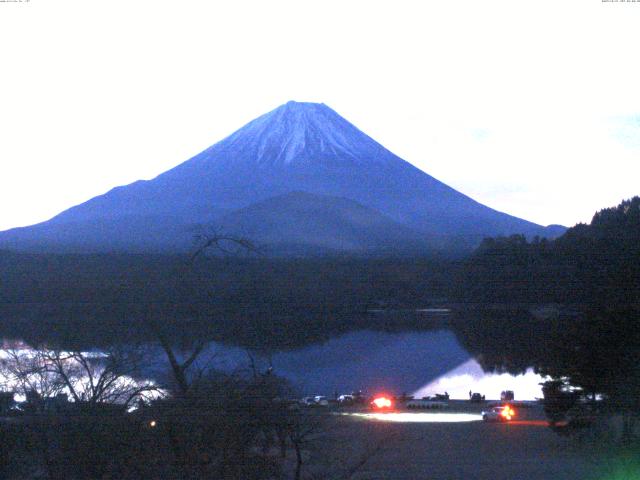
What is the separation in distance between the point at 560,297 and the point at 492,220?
207 centimetres

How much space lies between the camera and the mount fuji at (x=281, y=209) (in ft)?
14.9

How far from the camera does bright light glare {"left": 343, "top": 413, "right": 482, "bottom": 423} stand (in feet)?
13.2

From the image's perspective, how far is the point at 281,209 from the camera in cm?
515

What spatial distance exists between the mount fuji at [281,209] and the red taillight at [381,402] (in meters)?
0.79

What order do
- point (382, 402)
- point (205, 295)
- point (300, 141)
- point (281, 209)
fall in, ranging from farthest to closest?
1. point (300, 141)
2. point (281, 209)
3. point (382, 402)
4. point (205, 295)

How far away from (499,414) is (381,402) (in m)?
0.61

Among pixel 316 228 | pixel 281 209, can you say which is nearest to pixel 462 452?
pixel 316 228

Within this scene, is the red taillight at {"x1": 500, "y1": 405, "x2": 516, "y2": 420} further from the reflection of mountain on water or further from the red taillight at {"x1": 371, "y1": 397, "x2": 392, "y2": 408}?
the red taillight at {"x1": 371, "y1": 397, "x2": 392, "y2": 408}

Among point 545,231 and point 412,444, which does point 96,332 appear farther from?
point 545,231

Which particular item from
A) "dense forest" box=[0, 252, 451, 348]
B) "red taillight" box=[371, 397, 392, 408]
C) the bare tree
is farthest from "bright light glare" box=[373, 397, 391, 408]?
the bare tree

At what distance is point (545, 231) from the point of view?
5.22 m

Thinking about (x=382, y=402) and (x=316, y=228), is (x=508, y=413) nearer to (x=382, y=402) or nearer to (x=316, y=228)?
(x=382, y=402)

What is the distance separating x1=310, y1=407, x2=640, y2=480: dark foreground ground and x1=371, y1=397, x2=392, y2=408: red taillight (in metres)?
0.12

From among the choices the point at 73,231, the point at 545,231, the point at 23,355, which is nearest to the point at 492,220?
the point at 545,231
